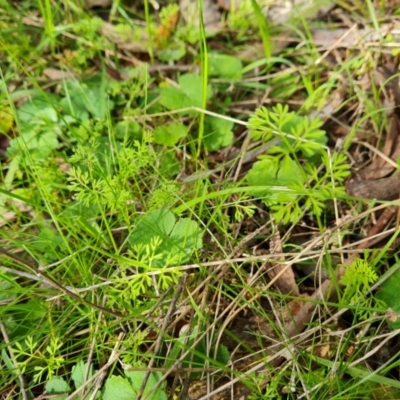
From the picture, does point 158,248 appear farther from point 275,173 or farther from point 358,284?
point 358,284

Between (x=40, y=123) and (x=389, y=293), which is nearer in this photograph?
(x=389, y=293)

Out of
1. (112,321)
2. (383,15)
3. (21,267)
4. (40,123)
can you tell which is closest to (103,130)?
(40,123)

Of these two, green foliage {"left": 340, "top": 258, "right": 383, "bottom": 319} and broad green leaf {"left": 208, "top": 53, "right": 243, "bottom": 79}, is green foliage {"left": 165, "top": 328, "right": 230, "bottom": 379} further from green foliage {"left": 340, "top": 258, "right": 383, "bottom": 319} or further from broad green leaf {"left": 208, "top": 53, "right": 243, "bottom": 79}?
broad green leaf {"left": 208, "top": 53, "right": 243, "bottom": 79}

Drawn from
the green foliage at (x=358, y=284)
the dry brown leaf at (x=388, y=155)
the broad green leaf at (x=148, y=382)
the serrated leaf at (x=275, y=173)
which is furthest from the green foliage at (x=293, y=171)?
the broad green leaf at (x=148, y=382)

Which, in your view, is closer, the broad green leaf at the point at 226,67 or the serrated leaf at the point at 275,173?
the serrated leaf at the point at 275,173

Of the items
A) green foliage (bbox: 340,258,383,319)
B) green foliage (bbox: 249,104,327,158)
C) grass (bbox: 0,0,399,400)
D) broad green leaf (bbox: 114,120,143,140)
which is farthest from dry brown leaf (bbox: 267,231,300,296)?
broad green leaf (bbox: 114,120,143,140)

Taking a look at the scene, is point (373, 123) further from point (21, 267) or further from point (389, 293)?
point (21, 267)

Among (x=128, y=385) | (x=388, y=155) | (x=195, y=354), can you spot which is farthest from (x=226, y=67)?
(x=128, y=385)

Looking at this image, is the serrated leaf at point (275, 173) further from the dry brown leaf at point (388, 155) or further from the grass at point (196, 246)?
the dry brown leaf at point (388, 155)
